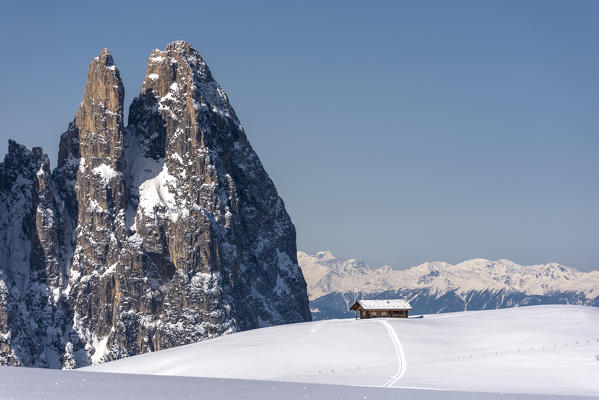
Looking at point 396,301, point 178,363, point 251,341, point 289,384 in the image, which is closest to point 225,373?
point 178,363

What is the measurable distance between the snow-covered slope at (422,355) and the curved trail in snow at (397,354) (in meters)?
0.11

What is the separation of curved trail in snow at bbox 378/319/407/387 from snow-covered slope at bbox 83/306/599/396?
0.11m

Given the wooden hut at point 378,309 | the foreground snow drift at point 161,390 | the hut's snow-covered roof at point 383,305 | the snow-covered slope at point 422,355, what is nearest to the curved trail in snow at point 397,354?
the snow-covered slope at point 422,355

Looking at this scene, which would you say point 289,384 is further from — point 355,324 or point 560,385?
point 355,324

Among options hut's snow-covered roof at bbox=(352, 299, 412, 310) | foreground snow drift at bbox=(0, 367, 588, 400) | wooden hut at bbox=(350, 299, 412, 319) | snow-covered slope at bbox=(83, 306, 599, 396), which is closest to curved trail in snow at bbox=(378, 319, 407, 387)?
snow-covered slope at bbox=(83, 306, 599, 396)

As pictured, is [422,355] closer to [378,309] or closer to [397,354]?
[397,354]

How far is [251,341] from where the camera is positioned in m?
119

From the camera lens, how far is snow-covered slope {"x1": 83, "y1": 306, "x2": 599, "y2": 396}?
7756cm

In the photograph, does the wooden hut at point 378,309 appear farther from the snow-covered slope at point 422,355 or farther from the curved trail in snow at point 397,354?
the curved trail in snow at point 397,354

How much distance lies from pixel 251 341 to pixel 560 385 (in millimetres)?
54235

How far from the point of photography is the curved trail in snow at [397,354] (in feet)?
258

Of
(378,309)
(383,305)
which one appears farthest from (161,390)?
(383,305)

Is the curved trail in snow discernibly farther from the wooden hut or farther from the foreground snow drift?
the wooden hut

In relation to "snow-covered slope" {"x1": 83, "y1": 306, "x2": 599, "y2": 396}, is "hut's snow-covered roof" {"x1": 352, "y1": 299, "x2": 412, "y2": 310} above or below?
above
